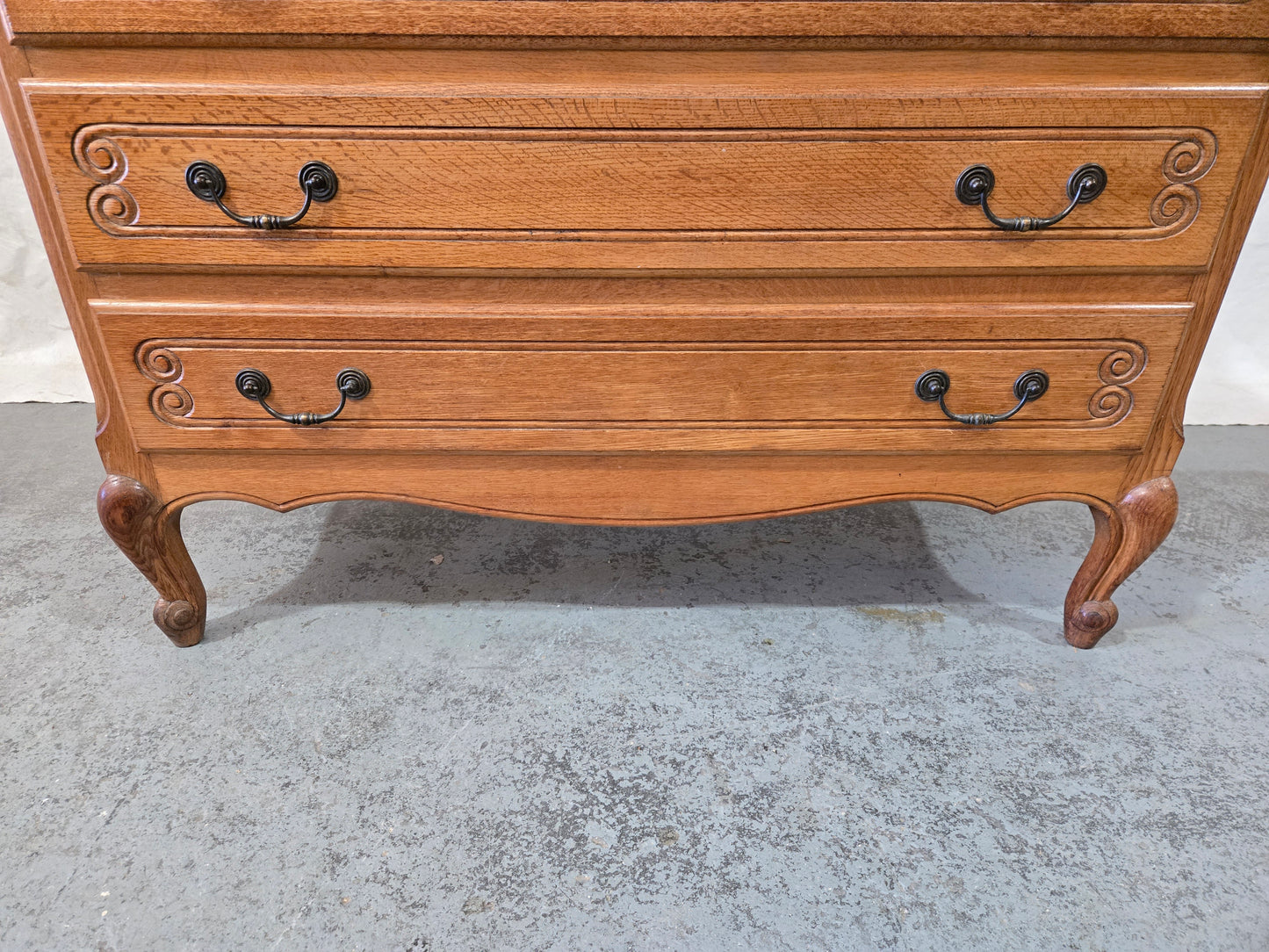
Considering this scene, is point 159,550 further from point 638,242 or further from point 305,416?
point 638,242

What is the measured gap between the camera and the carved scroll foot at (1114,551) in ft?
3.66

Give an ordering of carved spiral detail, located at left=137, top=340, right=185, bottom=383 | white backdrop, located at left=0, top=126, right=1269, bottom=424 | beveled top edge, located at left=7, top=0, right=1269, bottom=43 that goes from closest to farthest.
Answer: beveled top edge, located at left=7, top=0, right=1269, bottom=43 < carved spiral detail, located at left=137, top=340, right=185, bottom=383 < white backdrop, located at left=0, top=126, right=1269, bottom=424

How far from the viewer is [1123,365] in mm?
1021

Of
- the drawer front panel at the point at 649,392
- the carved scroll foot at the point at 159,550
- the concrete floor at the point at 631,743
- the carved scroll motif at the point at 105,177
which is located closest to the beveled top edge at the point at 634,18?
the carved scroll motif at the point at 105,177

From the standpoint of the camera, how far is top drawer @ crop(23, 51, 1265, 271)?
86 centimetres

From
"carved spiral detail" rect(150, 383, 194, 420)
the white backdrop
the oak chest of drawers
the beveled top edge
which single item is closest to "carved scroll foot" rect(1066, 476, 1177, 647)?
the oak chest of drawers

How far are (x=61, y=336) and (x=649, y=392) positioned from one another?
1896 millimetres

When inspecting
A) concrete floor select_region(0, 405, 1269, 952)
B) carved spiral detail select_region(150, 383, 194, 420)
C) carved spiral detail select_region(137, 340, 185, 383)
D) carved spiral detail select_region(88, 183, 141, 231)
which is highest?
carved spiral detail select_region(88, 183, 141, 231)

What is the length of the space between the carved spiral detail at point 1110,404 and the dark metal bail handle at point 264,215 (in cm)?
Result: 99

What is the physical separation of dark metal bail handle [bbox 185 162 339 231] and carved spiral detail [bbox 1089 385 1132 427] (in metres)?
0.99

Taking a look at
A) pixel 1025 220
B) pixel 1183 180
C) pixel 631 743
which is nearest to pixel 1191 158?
pixel 1183 180

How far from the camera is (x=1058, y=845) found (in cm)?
96

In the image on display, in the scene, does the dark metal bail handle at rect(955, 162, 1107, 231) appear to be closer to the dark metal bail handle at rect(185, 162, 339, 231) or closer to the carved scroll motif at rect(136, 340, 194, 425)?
A: the dark metal bail handle at rect(185, 162, 339, 231)

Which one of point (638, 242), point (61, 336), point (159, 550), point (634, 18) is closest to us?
point (634, 18)
